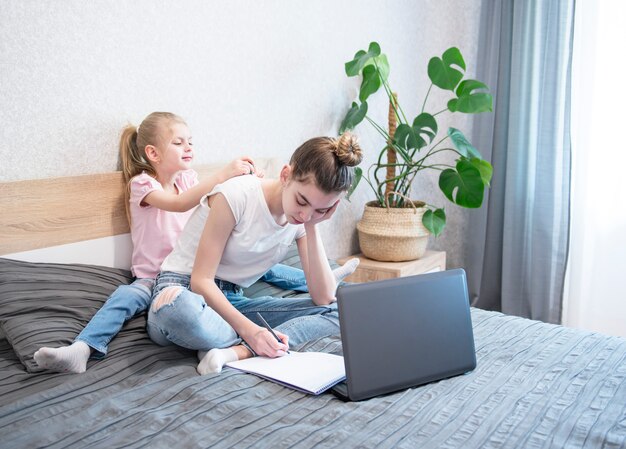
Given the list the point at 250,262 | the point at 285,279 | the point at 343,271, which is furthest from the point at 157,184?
the point at 343,271

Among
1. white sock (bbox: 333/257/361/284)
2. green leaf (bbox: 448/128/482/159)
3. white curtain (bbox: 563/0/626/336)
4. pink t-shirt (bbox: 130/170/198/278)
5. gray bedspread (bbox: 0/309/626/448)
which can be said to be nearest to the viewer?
gray bedspread (bbox: 0/309/626/448)

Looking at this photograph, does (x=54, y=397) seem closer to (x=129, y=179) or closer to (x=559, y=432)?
(x=129, y=179)

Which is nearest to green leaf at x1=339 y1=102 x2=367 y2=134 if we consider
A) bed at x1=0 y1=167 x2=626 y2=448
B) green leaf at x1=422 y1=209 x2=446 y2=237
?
green leaf at x1=422 y1=209 x2=446 y2=237

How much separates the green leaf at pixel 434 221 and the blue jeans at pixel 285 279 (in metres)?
0.83

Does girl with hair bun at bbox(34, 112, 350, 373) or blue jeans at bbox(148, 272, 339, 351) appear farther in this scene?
girl with hair bun at bbox(34, 112, 350, 373)

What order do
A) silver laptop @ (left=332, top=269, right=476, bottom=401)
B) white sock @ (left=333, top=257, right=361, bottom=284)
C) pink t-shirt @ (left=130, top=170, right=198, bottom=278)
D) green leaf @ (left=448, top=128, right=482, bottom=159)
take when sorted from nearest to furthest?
Result: 1. silver laptop @ (left=332, top=269, right=476, bottom=401)
2. pink t-shirt @ (left=130, top=170, right=198, bottom=278)
3. white sock @ (left=333, top=257, right=361, bottom=284)
4. green leaf @ (left=448, top=128, right=482, bottom=159)

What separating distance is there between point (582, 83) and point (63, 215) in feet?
7.92

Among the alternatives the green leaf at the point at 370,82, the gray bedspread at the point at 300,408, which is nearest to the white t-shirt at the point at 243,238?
the gray bedspread at the point at 300,408

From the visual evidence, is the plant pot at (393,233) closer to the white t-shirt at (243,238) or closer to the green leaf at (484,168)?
the green leaf at (484,168)

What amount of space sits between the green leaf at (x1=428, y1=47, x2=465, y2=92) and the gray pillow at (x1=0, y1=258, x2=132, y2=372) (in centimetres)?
164

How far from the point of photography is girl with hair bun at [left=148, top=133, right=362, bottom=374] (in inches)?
61.0

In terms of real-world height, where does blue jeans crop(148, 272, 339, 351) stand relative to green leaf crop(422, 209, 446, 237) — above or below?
below

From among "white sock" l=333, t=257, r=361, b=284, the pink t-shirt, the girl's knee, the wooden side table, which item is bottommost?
the wooden side table

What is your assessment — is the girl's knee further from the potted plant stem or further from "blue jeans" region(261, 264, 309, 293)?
the potted plant stem
